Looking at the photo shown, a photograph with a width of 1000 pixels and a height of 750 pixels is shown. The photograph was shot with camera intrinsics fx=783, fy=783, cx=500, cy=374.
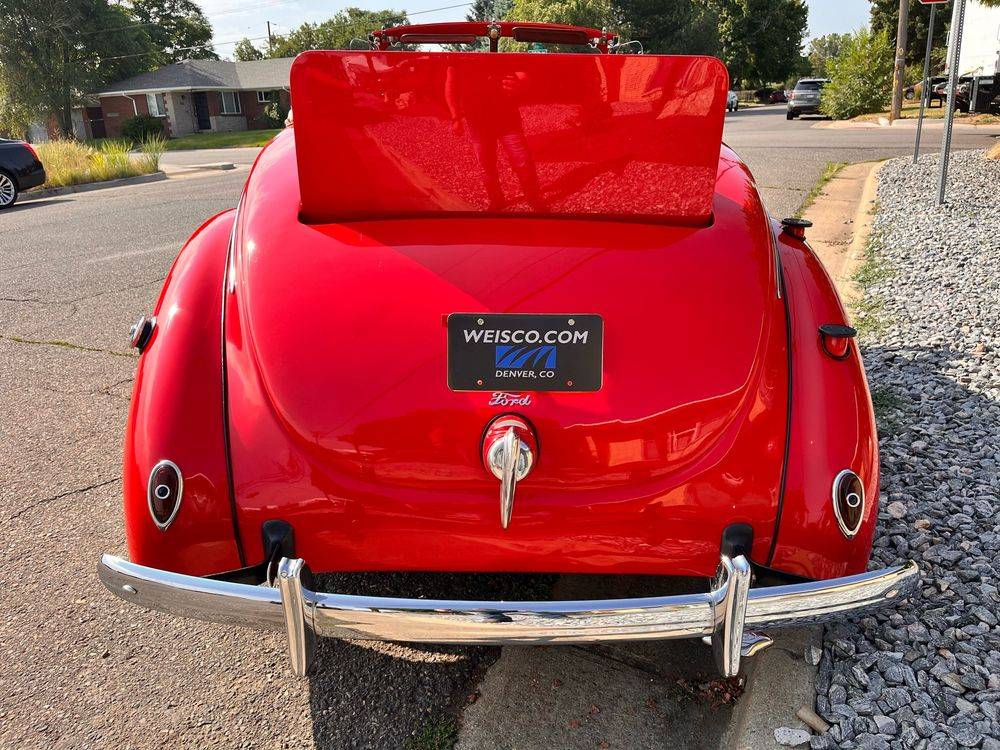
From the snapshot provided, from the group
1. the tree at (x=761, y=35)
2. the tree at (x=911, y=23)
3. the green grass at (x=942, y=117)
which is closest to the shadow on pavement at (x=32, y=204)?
the green grass at (x=942, y=117)

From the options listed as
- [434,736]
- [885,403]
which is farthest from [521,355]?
[885,403]

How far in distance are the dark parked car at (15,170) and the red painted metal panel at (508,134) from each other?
14520 mm

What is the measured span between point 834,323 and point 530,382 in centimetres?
96

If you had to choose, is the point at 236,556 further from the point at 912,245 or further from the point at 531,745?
the point at 912,245

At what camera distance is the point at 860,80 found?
2831 centimetres

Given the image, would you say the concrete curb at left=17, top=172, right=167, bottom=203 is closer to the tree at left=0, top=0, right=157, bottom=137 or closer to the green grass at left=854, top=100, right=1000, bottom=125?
the green grass at left=854, top=100, right=1000, bottom=125

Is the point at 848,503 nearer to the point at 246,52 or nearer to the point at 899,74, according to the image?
the point at 899,74

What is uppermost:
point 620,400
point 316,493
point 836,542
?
point 620,400

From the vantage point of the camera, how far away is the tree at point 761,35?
187ft

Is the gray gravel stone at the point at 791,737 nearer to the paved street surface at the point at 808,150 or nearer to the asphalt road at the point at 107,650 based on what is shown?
the asphalt road at the point at 107,650

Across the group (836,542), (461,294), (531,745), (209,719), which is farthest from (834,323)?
(209,719)

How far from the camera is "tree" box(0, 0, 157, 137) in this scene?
38.1 m

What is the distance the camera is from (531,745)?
2.02m

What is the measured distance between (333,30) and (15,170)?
64006 millimetres
